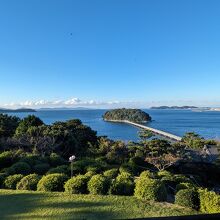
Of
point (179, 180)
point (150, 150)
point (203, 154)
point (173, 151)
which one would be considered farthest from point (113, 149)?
point (179, 180)

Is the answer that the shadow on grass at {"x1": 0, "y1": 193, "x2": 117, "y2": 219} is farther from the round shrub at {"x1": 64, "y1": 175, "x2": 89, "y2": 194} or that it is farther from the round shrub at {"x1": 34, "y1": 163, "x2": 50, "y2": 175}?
the round shrub at {"x1": 34, "y1": 163, "x2": 50, "y2": 175}

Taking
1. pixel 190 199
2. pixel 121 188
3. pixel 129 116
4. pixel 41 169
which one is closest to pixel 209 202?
pixel 190 199

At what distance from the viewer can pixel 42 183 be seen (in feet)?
26.6

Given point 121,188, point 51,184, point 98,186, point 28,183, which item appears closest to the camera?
point 98,186

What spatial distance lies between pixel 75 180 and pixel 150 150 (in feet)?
65.4

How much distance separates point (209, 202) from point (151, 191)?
1383mm

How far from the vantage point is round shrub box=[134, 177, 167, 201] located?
707cm

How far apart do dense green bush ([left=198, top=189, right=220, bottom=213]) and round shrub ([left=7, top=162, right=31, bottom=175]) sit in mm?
6468

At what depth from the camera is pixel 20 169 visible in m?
10.7

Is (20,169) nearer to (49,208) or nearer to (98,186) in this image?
(98,186)

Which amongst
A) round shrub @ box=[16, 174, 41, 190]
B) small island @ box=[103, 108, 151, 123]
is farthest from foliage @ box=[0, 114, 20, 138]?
small island @ box=[103, 108, 151, 123]

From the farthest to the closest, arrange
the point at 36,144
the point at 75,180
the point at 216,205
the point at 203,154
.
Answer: the point at 203,154, the point at 36,144, the point at 75,180, the point at 216,205

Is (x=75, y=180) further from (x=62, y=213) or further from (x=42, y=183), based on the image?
(x=62, y=213)

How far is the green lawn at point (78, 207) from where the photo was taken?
6.10m
